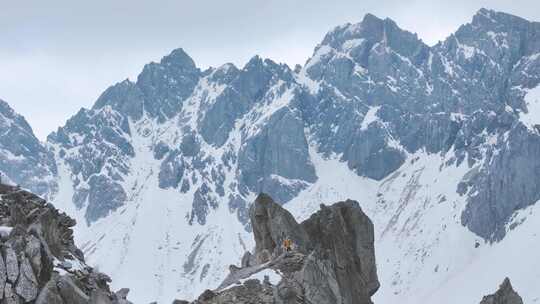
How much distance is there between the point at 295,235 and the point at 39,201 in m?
16.8

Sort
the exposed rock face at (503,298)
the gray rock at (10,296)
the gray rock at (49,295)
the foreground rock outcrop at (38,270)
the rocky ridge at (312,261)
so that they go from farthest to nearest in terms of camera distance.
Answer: the exposed rock face at (503,298)
the rocky ridge at (312,261)
the foreground rock outcrop at (38,270)
the gray rock at (49,295)
the gray rock at (10,296)

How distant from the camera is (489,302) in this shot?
208 feet

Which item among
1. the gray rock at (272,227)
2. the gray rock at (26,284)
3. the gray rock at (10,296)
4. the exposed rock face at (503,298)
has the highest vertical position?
the gray rock at (272,227)

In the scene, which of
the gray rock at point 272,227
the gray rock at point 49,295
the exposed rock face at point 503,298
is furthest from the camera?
the exposed rock face at point 503,298

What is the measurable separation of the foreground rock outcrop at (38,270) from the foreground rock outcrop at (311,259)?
630cm

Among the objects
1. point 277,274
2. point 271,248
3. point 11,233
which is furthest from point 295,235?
point 11,233

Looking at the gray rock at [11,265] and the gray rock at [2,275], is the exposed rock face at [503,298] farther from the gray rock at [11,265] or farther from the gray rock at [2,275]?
the gray rock at [2,275]

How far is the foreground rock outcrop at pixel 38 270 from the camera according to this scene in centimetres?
4028

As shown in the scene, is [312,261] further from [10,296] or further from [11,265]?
[10,296]

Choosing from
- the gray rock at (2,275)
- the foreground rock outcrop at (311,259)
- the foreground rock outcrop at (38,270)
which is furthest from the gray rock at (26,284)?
the foreground rock outcrop at (311,259)

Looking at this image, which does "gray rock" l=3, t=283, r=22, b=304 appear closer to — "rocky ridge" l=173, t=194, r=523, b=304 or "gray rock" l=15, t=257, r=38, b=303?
"gray rock" l=15, t=257, r=38, b=303

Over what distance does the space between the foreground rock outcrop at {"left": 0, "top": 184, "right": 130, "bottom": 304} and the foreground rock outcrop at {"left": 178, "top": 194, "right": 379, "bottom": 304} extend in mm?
6295

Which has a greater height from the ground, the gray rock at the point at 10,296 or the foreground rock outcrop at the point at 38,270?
the foreground rock outcrop at the point at 38,270

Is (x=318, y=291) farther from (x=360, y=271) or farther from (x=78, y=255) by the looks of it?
(x=78, y=255)
